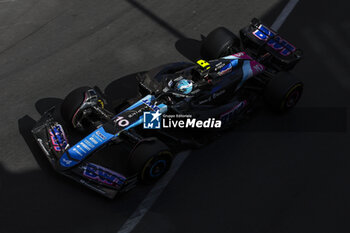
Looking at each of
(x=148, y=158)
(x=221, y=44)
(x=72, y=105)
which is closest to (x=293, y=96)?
(x=221, y=44)

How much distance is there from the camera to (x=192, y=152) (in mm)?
8703

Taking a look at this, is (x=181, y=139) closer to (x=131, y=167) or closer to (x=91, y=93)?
(x=131, y=167)

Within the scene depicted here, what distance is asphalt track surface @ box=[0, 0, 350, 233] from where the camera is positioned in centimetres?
760

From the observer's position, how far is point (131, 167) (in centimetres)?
766

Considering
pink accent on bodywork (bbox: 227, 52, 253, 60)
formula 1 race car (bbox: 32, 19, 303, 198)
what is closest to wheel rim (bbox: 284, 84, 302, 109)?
formula 1 race car (bbox: 32, 19, 303, 198)

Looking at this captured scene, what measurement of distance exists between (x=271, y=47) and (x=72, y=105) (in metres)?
4.45

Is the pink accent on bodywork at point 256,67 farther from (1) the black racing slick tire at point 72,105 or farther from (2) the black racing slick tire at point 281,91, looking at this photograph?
(1) the black racing slick tire at point 72,105

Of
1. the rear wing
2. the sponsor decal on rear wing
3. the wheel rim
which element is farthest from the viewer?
the sponsor decal on rear wing

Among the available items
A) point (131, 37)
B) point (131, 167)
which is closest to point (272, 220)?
point (131, 167)

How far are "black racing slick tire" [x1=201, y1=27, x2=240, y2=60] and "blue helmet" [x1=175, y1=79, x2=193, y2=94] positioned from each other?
1.83 metres

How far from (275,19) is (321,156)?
4.82m

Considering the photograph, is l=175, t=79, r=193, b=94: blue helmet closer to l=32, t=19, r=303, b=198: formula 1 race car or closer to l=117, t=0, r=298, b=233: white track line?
l=32, t=19, r=303, b=198: formula 1 race car

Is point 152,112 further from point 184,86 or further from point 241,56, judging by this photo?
point 241,56

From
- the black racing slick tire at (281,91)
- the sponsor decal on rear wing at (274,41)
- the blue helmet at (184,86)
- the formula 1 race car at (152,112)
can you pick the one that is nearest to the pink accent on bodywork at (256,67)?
the formula 1 race car at (152,112)
